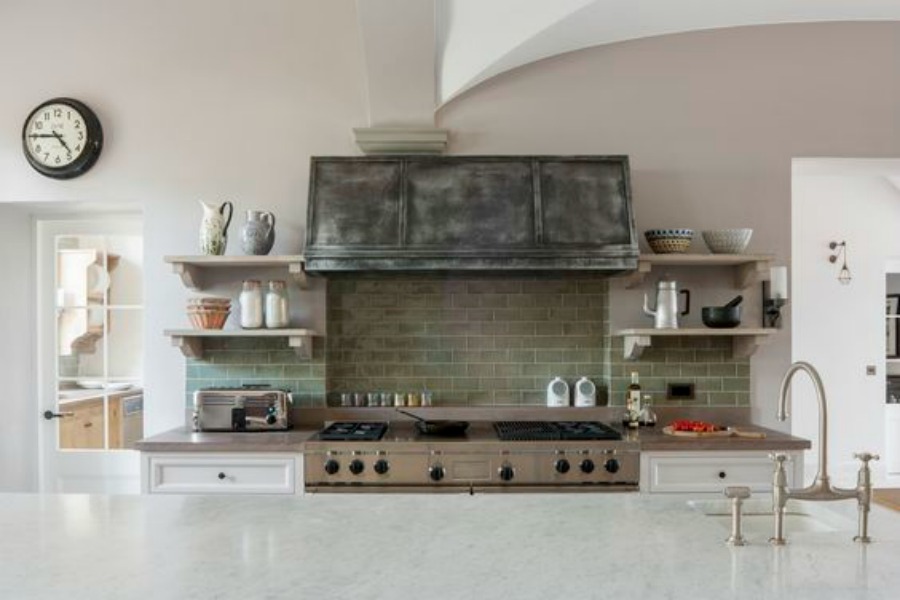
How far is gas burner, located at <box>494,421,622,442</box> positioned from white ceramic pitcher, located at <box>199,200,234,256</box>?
1.64 m

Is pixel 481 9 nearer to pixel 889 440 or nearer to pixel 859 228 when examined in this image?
pixel 859 228

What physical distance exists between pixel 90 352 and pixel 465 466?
224 centimetres

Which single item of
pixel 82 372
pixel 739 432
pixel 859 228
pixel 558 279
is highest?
pixel 859 228

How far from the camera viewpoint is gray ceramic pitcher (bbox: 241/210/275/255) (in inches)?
126

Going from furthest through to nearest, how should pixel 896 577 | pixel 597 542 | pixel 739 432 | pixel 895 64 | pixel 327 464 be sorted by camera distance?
pixel 895 64, pixel 739 432, pixel 327 464, pixel 597 542, pixel 896 577

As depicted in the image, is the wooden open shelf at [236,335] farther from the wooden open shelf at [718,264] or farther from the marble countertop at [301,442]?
the wooden open shelf at [718,264]

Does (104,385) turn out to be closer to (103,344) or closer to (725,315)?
(103,344)

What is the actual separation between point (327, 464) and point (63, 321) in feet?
6.24

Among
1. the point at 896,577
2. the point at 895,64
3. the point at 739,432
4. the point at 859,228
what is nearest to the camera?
the point at 896,577

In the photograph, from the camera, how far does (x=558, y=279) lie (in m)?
3.50

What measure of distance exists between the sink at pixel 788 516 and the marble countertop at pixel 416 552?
1.3 inches

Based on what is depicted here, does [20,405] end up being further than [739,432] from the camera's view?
Yes

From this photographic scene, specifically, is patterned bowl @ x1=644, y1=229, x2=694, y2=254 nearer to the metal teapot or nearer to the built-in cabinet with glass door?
the metal teapot

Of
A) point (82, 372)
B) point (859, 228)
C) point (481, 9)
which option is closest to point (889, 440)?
point (859, 228)
